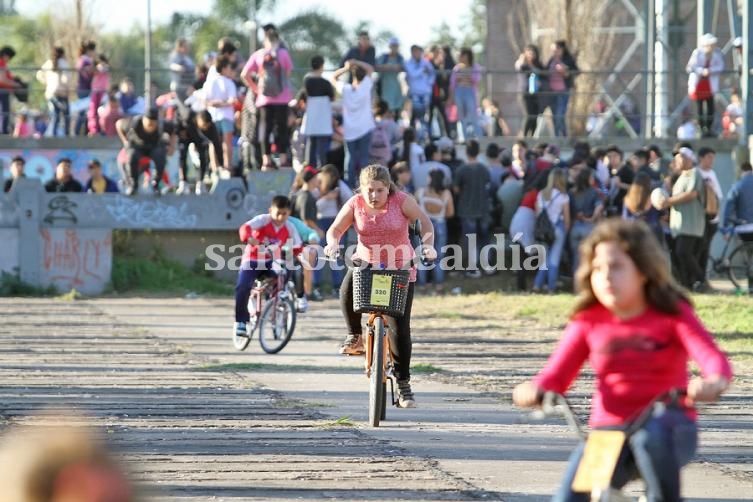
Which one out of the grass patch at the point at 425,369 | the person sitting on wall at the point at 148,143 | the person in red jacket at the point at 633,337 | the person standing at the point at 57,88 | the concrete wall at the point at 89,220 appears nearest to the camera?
the person in red jacket at the point at 633,337

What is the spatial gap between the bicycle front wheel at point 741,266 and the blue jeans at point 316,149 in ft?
19.5

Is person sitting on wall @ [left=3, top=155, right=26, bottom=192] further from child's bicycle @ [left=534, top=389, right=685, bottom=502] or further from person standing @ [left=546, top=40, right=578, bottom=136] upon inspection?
child's bicycle @ [left=534, top=389, right=685, bottom=502]

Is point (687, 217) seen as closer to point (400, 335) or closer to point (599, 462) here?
point (400, 335)

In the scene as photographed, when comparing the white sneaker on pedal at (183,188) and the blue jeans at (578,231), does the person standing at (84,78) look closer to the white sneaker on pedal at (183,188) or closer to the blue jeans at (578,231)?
the white sneaker on pedal at (183,188)

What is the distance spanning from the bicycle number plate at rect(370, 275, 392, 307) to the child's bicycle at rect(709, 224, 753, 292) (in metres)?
12.6

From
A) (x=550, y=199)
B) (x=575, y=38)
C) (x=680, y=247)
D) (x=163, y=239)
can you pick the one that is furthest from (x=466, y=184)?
(x=575, y=38)

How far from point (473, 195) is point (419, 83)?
298 cm

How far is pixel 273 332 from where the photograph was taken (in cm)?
1559

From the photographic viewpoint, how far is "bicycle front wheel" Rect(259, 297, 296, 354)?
15414 mm

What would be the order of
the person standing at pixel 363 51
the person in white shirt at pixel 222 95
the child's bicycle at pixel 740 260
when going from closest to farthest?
the child's bicycle at pixel 740 260 → the person in white shirt at pixel 222 95 → the person standing at pixel 363 51

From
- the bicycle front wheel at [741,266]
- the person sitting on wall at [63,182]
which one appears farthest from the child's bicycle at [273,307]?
the person sitting on wall at [63,182]

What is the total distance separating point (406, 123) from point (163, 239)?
14.4ft

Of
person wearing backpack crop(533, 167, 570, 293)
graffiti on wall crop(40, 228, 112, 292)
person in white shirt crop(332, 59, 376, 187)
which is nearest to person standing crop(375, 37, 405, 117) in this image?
person in white shirt crop(332, 59, 376, 187)

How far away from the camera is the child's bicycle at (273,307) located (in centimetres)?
1547
